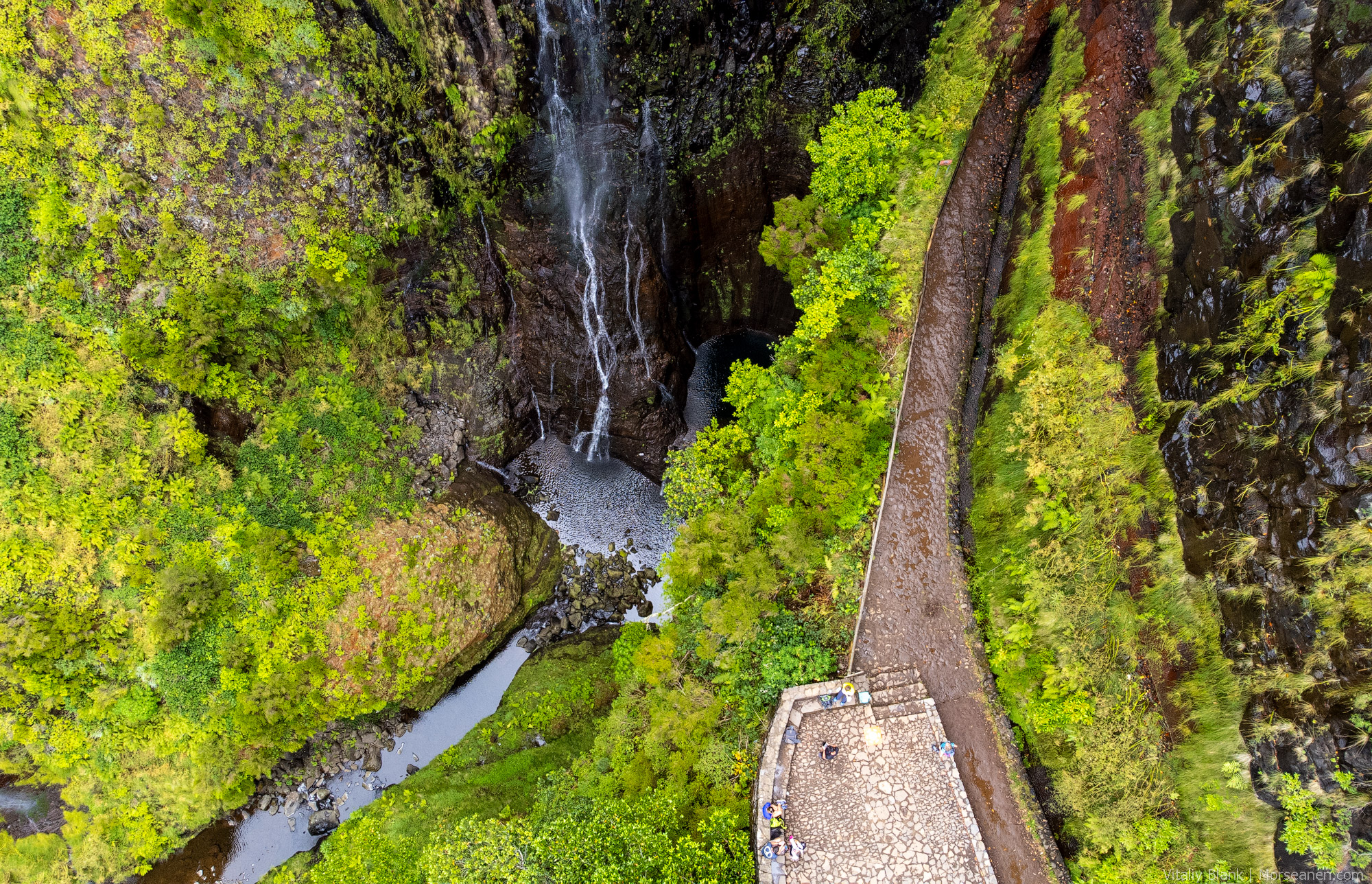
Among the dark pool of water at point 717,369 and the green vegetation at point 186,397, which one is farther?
the dark pool of water at point 717,369

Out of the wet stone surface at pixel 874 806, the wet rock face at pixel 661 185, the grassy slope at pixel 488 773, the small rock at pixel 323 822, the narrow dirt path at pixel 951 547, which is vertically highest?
the wet rock face at pixel 661 185

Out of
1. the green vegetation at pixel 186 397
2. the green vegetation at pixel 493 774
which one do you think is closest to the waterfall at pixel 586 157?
the green vegetation at pixel 186 397

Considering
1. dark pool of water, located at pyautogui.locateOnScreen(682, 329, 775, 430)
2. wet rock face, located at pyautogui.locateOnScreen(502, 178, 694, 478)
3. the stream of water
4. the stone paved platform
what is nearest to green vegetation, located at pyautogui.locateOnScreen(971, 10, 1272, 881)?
the stone paved platform

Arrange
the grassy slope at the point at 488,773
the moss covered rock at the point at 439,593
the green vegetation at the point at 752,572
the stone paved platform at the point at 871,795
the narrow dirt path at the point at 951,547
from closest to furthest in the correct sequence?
1. the stone paved platform at the point at 871,795
2. the narrow dirt path at the point at 951,547
3. the green vegetation at the point at 752,572
4. the grassy slope at the point at 488,773
5. the moss covered rock at the point at 439,593

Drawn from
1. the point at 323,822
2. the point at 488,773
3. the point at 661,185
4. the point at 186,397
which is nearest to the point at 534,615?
the point at 488,773

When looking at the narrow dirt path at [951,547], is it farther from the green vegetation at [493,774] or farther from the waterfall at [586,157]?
the waterfall at [586,157]

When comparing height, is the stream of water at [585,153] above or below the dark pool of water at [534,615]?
above

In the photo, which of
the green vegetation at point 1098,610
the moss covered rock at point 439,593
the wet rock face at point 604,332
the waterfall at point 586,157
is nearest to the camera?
the green vegetation at point 1098,610
